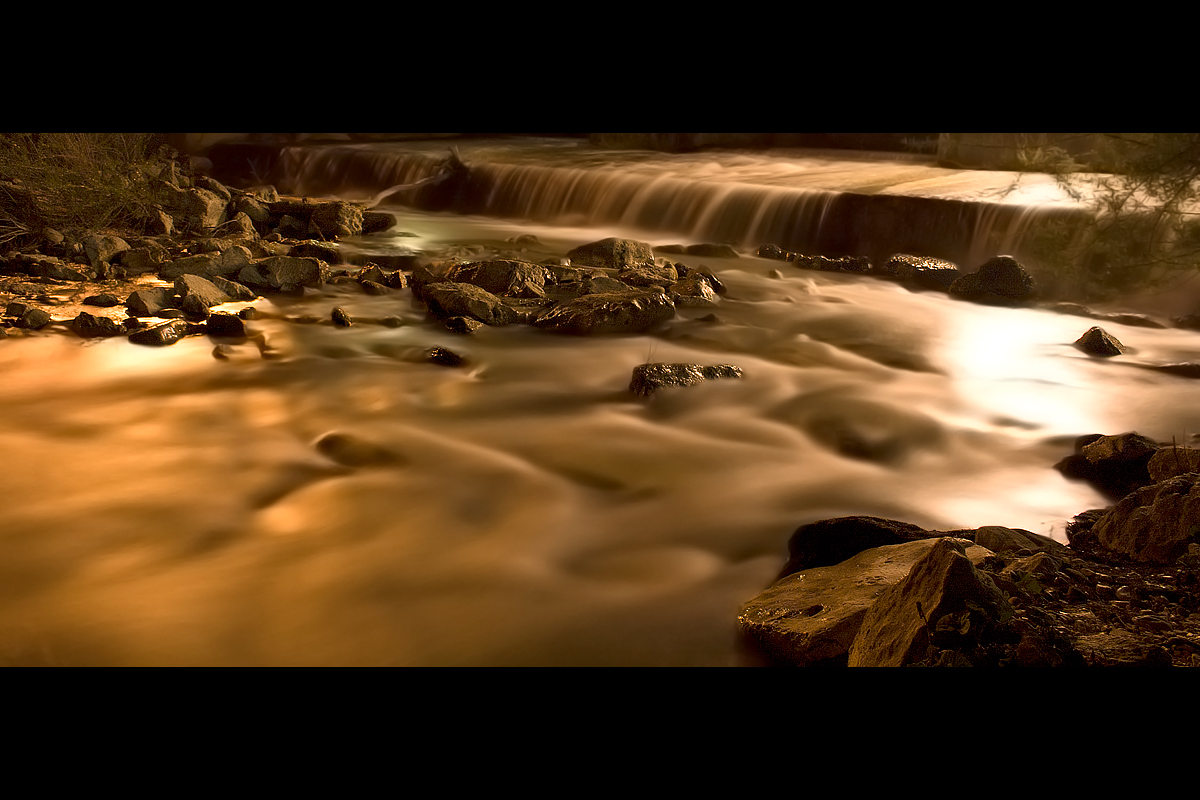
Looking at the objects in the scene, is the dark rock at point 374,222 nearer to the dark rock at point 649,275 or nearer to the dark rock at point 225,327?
the dark rock at point 649,275

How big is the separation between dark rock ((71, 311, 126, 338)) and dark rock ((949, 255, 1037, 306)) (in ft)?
26.7

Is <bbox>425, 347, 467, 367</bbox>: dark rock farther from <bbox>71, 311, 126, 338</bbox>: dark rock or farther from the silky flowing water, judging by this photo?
<bbox>71, 311, 126, 338</bbox>: dark rock

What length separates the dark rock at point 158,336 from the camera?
6.44 meters

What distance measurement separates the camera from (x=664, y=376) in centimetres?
589

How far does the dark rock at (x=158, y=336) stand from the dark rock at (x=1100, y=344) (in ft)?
24.2

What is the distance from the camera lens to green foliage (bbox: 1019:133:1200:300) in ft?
14.1

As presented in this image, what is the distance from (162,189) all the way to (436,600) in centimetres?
930

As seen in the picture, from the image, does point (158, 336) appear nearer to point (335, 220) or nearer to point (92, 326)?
point (92, 326)

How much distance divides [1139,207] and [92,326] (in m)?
7.32

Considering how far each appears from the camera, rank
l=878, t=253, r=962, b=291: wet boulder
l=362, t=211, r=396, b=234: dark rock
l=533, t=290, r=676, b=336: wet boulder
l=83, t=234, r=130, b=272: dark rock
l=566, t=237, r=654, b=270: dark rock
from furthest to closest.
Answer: l=362, t=211, r=396, b=234: dark rock
l=878, t=253, r=962, b=291: wet boulder
l=566, t=237, r=654, b=270: dark rock
l=83, t=234, r=130, b=272: dark rock
l=533, t=290, r=676, b=336: wet boulder

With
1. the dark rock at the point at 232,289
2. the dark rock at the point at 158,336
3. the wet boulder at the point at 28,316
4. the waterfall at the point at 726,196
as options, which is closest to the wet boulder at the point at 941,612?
the dark rock at the point at 158,336

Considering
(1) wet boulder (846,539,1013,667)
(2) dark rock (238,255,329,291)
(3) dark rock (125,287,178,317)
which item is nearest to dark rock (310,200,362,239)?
(2) dark rock (238,255,329,291)

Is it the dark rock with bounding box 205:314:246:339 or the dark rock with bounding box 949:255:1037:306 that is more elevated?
the dark rock with bounding box 949:255:1037:306

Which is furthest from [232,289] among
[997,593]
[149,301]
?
[997,593]
